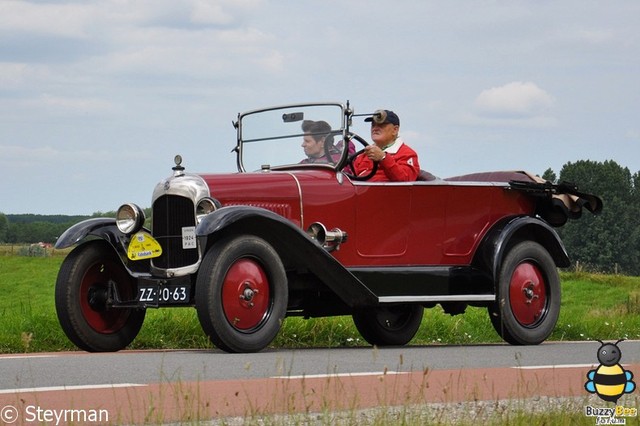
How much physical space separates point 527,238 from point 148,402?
7.10m

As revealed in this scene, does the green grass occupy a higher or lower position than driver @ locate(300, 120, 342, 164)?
lower

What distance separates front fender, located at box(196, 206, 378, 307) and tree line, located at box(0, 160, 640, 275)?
82.8 meters

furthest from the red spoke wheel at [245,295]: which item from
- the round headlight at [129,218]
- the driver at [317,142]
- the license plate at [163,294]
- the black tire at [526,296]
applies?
the black tire at [526,296]

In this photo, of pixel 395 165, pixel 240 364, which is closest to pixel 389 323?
pixel 395 165

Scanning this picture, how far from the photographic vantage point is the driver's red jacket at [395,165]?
1088 cm

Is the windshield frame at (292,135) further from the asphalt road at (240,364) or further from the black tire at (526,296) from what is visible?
the black tire at (526,296)

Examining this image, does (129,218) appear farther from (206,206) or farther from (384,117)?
(384,117)

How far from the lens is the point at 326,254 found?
9.75m

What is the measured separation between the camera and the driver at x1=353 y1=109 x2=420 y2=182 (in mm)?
10891

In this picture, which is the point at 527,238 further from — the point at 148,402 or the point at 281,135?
the point at 148,402

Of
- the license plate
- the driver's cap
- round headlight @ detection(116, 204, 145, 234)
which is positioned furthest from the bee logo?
the driver's cap

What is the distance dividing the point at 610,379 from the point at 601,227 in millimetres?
93430

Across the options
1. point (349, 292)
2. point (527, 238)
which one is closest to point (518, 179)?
point (527, 238)

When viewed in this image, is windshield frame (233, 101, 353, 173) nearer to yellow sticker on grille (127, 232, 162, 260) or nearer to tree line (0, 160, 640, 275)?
yellow sticker on grille (127, 232, 162, 260)
